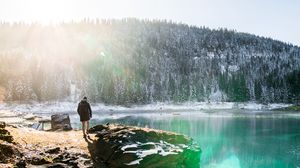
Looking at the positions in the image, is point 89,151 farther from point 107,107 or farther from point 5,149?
point 107,107

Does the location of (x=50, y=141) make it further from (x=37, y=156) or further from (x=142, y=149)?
(x=142, y=149)

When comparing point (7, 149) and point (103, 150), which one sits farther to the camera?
point (103, 150)

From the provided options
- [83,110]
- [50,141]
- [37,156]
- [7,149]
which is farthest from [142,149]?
[7,149]

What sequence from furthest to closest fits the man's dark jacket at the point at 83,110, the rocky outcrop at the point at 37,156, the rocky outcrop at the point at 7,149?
the man's dark jacket at the point at 83,110, the rocky outcrop at the point at 37,156, the rocky outcrop at the point at 7,149

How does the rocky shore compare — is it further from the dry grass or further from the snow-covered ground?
the snow-covered ground

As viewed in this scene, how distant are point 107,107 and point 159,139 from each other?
491ft

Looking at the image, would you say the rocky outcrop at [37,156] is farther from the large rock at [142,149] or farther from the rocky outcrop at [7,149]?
the large rock at [142,149]

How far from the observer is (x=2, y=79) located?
17912cm

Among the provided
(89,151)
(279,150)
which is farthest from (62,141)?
(279,150)

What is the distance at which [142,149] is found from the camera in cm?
2142

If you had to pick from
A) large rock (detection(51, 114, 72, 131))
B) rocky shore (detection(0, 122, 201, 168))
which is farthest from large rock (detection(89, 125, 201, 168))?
large rock (detection(51, 114, 72, 131))

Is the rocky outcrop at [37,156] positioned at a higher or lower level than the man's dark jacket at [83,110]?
lower

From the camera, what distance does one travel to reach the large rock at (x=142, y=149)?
2050 cm

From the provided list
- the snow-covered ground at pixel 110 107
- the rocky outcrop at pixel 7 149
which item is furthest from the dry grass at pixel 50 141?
the snow-covered ground at pixel 110 107
